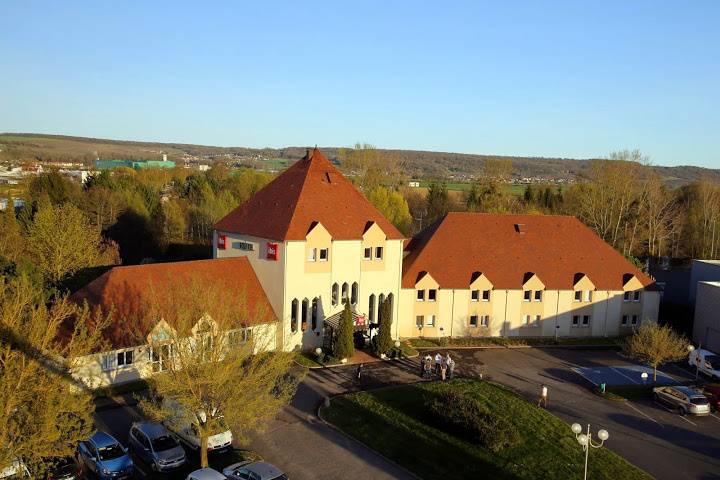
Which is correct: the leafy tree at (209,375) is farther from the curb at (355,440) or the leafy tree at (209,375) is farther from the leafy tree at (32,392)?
the curb at (355,440)

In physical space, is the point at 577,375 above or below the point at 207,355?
below

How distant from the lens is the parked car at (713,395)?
35.1 meters

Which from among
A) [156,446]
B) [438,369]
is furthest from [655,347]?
[156,446]

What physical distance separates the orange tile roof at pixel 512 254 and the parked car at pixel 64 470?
28.2 metres

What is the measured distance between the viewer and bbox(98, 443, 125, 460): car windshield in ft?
81.8

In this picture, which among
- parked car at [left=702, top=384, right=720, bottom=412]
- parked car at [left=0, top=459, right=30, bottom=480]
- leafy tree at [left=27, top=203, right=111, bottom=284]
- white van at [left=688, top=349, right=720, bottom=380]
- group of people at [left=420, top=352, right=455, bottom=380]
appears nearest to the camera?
parked car at [left=0, top=459, right=30, bottom=480]

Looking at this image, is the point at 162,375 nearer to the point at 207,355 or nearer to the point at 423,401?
the point at 207,355

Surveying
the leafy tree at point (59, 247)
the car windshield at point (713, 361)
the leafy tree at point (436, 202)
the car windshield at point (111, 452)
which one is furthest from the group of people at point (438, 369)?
the leafy tree at point (436, 202)

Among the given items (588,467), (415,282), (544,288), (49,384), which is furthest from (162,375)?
(544,288)

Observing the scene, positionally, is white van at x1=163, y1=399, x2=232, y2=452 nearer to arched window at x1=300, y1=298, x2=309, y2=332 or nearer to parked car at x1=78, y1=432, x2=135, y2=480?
parked car at x1=78, y1=432, x2=135, y2=480

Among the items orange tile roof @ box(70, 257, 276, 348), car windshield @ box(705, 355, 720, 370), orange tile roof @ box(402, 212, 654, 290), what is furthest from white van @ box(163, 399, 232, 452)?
car windshield @ box(705, 355, 720, 370)

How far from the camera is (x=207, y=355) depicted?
932 inches

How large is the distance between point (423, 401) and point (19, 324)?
69.3 ft

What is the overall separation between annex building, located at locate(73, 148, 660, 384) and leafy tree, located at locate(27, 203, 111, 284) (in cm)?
1199
